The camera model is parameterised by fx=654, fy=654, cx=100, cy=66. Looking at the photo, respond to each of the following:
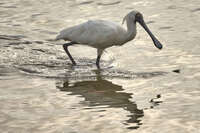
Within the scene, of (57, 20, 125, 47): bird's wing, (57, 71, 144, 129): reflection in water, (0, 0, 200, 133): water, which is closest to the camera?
(0, 0, 200, 133): water

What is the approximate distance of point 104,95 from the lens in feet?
34.7

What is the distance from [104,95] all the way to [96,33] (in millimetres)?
2218

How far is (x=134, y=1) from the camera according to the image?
61.3 feet

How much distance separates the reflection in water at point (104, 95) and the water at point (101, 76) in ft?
0.05

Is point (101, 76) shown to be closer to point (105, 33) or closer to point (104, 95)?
point (105, 33)

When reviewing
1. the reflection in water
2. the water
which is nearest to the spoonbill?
the water

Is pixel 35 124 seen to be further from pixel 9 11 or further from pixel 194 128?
pixel 9 11

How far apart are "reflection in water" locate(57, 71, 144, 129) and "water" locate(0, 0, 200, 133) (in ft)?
0.05

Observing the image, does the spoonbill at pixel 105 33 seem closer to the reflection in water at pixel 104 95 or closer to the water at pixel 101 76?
the water at pixel 101 76

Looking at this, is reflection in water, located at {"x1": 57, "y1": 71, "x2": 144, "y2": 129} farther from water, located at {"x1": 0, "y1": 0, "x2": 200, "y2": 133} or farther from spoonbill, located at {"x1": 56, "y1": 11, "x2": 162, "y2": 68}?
spoonbill, located at {"x1": 56, "y1": 11, "x2": 162, "y2": 68}

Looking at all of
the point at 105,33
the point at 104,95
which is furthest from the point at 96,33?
the point at 104,95

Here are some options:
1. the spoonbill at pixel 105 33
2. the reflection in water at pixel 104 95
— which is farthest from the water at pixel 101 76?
the spoonbill at pixel 105 33

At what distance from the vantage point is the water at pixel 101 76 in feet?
29.5

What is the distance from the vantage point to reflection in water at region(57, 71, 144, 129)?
949 centimetres
